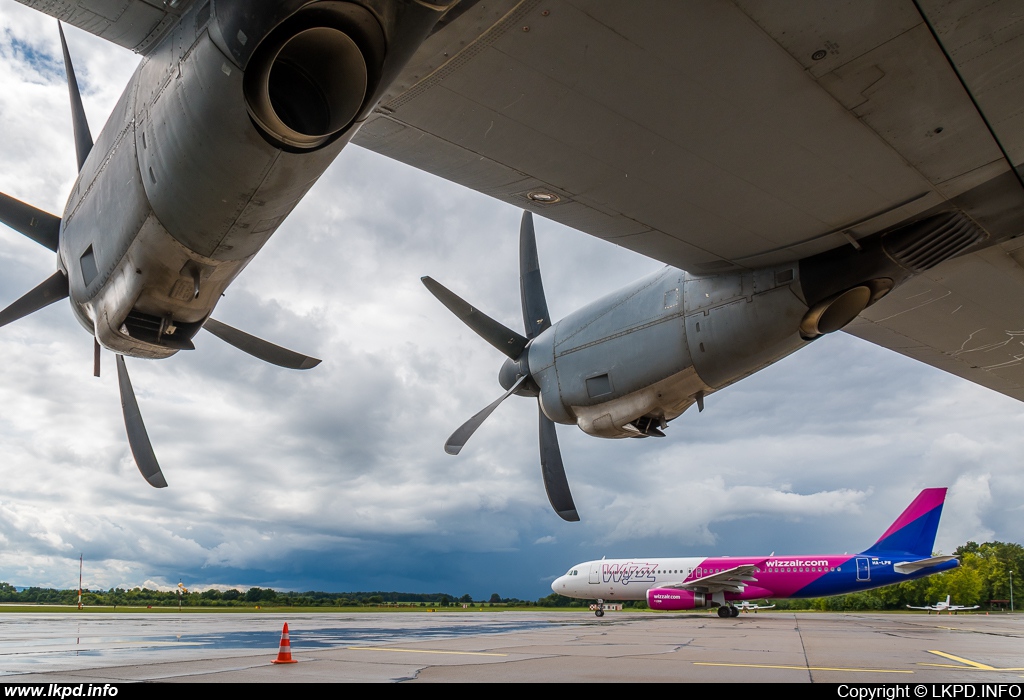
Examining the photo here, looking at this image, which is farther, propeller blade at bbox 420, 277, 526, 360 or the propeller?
propeller blade at bbox 420, 277, 526, 360

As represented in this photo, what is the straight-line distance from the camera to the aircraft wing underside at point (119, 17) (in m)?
3.29

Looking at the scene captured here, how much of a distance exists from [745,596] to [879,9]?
31.7 metres

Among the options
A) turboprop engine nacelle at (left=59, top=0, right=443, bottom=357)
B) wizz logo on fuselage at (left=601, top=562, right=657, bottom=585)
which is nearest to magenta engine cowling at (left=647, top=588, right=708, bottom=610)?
wizz logo on fuselage at (left=601, top=562, right=657, bottom=585)

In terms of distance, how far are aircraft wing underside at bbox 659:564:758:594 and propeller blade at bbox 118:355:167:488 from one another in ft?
90.2

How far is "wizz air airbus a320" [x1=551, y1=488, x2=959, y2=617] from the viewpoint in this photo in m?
29.0

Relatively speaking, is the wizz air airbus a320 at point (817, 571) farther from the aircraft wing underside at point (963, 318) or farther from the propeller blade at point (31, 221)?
the propeller blade at point (31, 221)

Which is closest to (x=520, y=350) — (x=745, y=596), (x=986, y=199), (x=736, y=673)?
(x=736, y=673)

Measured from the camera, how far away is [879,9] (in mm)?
3123

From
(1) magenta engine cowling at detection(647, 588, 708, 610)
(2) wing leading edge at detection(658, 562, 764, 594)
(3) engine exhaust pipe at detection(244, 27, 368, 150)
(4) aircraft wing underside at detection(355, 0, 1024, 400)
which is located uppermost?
(4) aircraft wing underside at detection(355, 0, 1024, 400)

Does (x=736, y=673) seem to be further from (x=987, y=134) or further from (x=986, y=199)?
(x=987, y=134)

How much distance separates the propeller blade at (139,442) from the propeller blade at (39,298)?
60.1 inches

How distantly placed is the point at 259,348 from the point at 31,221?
2.05 meters

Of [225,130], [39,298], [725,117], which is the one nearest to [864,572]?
[725,117]

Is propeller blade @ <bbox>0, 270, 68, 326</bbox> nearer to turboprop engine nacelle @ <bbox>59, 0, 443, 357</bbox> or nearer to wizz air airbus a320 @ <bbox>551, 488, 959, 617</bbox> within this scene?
Answer: turboprop engine nacelle @ <bbox>59, 0, 443, 357</bbox>
